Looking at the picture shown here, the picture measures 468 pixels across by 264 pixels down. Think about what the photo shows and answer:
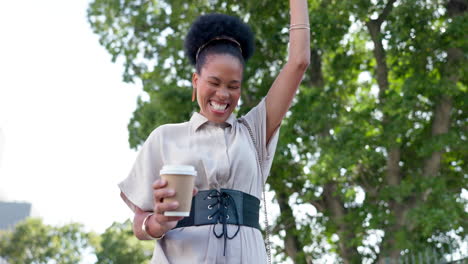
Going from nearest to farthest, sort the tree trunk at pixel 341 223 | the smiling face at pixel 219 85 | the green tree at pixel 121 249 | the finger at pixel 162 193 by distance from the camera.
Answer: the finger at pixel 162 193
the smiling face at pixel 219 85
the tree trunk at pixel 341 223
the green tree at pixel 121 249

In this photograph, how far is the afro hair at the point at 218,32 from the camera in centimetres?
278

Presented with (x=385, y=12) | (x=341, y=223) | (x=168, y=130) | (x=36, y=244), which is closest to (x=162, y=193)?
(x=168, y=130)

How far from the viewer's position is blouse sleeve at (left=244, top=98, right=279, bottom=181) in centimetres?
279

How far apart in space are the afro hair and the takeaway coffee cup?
837 millimetres

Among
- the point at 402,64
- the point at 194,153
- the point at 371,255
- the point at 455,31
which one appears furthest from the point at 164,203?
the point at 371,255

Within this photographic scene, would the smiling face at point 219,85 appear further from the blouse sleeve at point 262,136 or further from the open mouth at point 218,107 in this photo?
the blouse sleeve at point 262,136

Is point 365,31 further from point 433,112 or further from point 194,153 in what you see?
point 194,153

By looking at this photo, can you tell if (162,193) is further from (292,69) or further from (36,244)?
(36,244)

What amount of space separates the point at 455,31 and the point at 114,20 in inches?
287

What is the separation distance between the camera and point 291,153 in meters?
12.9

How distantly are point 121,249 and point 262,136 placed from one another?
96.8 ft

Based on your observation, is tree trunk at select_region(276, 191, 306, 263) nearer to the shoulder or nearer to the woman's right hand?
the shoulder

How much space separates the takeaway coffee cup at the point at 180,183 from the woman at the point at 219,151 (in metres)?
0.13

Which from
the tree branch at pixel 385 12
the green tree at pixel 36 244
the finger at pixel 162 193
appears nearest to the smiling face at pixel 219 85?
the finger at pixel 162 193
